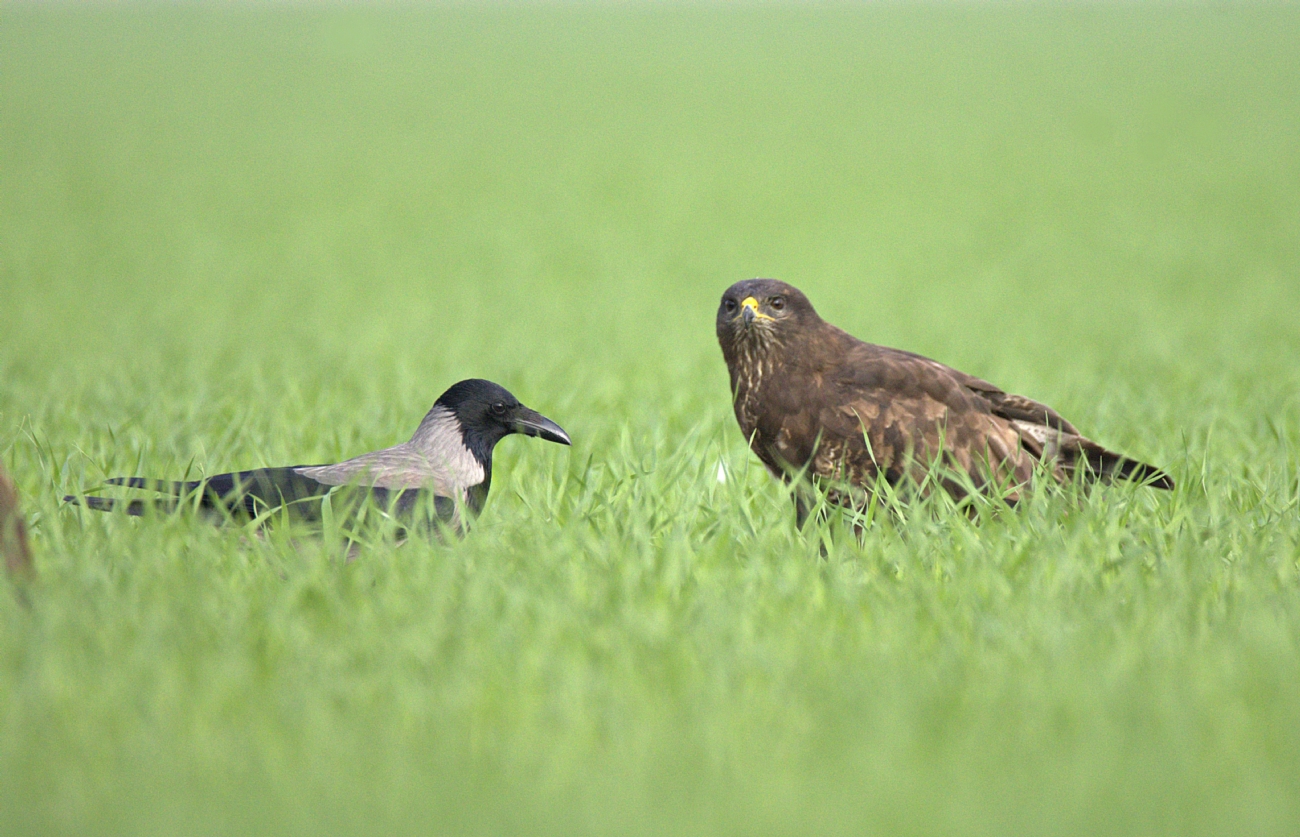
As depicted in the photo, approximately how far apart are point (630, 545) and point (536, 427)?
78cm

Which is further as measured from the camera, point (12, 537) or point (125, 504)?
point (125, 504)

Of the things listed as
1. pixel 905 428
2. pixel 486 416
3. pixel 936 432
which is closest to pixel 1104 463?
pixel 936 432

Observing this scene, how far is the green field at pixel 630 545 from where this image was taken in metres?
2.58

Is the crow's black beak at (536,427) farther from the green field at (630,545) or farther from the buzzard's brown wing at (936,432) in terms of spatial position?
the buzzard's brown wing at (936,432)

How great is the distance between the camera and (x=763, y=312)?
15.7 ft

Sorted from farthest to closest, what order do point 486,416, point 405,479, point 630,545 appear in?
point 486,416 < point 405,479 < point 630,545

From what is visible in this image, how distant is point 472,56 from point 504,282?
2934cm

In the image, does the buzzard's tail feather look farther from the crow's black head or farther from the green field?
the crow's black head

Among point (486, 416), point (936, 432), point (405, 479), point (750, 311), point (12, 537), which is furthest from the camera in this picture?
point (750, 311)

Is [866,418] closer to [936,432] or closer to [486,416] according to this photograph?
[936,432]

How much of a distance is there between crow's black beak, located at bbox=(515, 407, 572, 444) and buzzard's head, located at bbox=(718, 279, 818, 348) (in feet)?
2.67

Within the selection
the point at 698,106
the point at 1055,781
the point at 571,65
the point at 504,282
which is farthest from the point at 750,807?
the point at 571,65

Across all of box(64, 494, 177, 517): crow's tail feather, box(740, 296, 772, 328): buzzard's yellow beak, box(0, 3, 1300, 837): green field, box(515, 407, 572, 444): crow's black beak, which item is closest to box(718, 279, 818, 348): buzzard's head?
box(740, 296, 772, 328): buzzard's yellow beak

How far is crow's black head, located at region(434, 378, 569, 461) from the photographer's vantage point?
14.7 feet
